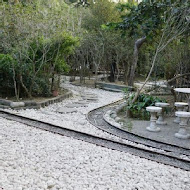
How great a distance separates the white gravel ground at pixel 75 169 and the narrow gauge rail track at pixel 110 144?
0.74ft

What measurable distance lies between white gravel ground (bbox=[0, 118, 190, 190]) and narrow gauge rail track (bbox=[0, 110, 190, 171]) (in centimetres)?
23

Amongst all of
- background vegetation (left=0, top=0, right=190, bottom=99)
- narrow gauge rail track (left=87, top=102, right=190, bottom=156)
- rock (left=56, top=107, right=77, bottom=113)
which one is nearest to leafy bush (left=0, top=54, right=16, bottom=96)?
background vegetation (left=0, top=0, right=190, bottom=99)

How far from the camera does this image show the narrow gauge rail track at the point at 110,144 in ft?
12.5

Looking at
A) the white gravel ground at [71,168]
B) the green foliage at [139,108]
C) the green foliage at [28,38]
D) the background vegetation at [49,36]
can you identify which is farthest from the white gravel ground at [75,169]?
the green foliage at [28,38]

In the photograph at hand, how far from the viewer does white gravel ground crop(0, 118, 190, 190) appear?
2.89m

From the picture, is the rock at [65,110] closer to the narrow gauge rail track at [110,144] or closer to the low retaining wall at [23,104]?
the low retaining wall at [23,104]

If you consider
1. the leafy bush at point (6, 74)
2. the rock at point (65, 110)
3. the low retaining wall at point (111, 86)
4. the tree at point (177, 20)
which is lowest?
the rock at point (65, 110)

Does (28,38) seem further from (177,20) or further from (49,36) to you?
(177,20)

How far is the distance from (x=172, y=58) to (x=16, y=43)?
569 centimetres

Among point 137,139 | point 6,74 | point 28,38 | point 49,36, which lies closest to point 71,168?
point 137,139

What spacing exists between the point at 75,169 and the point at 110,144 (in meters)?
1.32

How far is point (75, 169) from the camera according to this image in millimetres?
3322

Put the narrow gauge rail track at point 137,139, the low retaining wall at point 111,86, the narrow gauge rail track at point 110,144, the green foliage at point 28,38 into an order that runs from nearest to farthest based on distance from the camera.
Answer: the narrow gauge rail track at point 110,144 < the narrow gauge rail track at point 137,139 < the green foliage at point 28,38 < the low retaining wall at point 111,86

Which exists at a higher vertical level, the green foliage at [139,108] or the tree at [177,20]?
the tree at [177,20]
